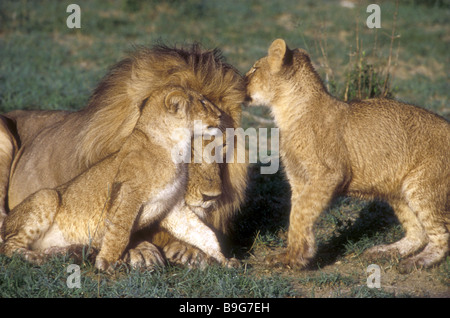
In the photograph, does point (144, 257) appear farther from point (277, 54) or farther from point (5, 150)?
point (5, 150)

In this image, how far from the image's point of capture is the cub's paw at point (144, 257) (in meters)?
4.07

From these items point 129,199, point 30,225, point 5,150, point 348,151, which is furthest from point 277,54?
point 5,150

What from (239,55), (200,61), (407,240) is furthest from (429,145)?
(239,55)

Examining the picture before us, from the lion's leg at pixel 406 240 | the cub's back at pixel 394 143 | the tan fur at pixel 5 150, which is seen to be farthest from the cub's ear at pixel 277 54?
the tan fur at pixel 5 150

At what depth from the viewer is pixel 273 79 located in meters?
4.54

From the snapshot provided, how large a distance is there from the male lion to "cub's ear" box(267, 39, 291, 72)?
0.26 m

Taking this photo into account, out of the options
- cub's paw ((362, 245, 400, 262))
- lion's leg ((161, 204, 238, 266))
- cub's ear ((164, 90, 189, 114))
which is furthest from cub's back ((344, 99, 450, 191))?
cub's ear ((164, 90, 189, 114))

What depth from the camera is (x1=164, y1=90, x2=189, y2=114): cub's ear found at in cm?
400

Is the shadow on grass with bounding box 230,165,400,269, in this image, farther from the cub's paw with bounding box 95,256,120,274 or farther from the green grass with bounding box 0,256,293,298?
the cub's paw with bounding box 95,256,120,274

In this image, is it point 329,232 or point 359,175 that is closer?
point 359,175

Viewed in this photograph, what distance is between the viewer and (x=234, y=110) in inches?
170

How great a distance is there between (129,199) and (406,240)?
2.27 m

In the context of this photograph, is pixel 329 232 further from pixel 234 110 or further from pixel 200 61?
pixel 200 61
